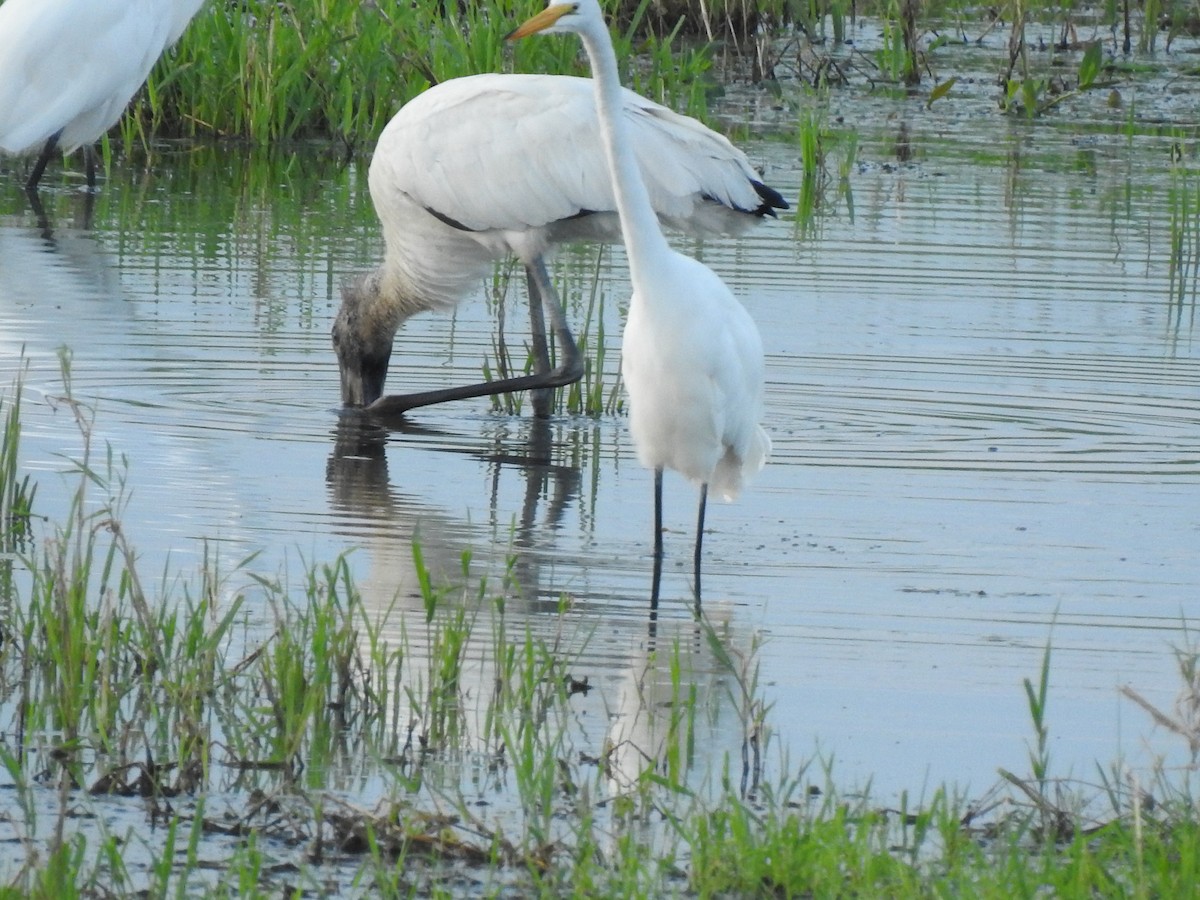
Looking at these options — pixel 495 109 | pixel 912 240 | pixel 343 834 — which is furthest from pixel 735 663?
pixel 912 240

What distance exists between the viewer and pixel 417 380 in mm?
8469

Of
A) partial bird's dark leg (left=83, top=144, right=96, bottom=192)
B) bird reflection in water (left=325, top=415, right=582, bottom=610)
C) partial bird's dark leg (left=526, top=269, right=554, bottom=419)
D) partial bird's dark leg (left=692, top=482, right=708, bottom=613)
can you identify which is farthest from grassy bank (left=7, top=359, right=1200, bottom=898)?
partial bird's dark leg (left=83, top=144, right=96, bottom=192)

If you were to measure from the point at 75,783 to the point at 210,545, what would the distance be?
178 centimetres

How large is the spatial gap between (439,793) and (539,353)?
14.2ft

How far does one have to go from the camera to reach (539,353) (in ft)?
25.8

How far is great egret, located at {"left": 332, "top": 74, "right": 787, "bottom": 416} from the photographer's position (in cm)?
762

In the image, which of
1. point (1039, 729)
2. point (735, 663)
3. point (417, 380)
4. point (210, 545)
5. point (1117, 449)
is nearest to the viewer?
point (1039, 729)

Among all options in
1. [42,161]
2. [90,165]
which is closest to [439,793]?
[42,161]

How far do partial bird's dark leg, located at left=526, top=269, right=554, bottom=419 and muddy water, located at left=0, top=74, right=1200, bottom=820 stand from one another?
0.29ft

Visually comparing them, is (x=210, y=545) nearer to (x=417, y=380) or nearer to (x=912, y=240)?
(x=417, y=380)

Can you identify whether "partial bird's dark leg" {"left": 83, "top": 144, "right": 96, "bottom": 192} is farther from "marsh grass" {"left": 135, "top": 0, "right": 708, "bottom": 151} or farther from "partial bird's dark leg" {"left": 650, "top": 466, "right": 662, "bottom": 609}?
"partial bird's dark leg" {"left": 650, "top": 466, "right": 662, "bottom": 609}

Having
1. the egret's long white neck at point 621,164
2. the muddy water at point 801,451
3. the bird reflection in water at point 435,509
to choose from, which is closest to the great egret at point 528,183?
the muddy water at point 801,451

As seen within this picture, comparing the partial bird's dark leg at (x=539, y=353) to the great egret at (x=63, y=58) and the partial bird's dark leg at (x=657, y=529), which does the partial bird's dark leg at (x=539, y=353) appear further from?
the great egret at (x=63, y=58)

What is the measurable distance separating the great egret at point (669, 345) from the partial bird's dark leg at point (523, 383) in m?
2.24
